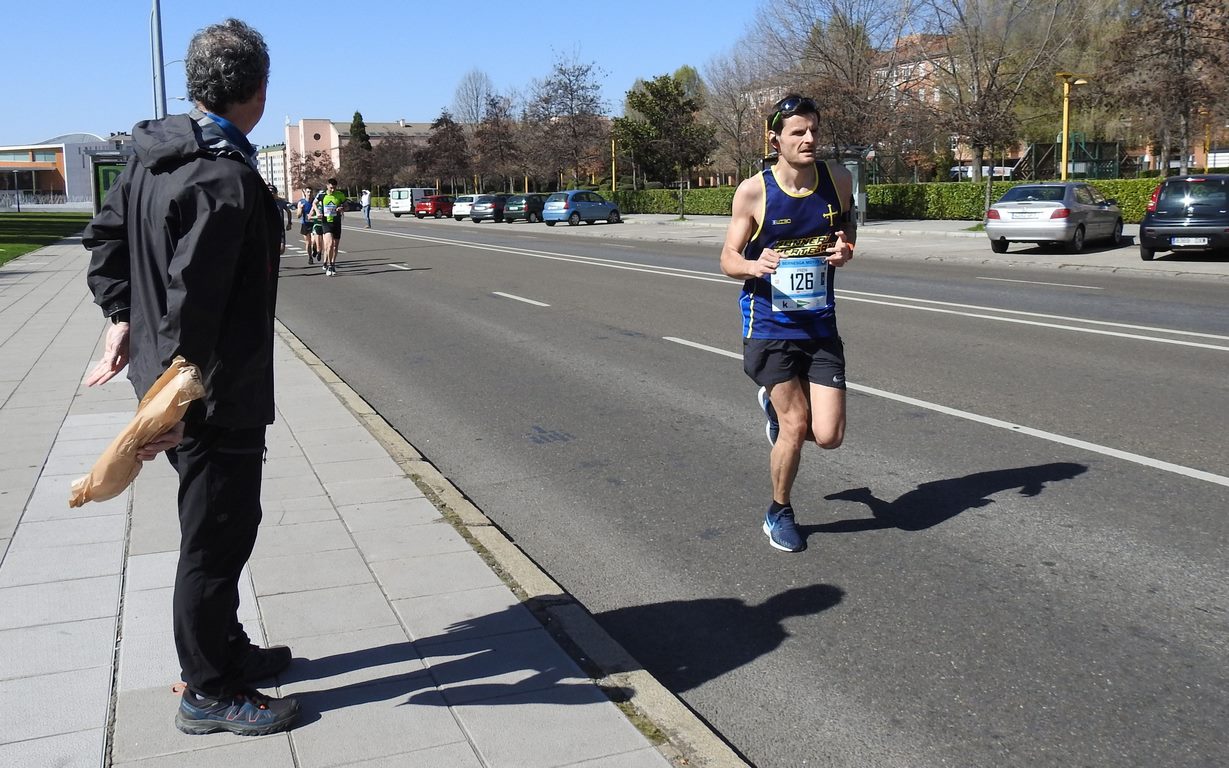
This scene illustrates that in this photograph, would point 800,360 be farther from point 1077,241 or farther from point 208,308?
point 1077,241

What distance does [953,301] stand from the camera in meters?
14.6

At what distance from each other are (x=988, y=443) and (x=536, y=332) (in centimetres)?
648

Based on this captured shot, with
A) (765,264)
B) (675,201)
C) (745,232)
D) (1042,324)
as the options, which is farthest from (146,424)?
(675,201)

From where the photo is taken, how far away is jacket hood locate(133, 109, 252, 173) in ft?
9.61

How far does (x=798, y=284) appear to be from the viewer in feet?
15.8

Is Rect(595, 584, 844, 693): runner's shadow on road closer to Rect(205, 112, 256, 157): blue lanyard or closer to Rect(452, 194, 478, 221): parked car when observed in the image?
Rect(205, 112, 256, 157): blue lanyard

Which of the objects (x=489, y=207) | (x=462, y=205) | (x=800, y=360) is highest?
(x=462, y=205)

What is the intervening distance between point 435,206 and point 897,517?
202ft

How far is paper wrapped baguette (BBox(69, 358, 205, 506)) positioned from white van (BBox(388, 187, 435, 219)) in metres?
65.5

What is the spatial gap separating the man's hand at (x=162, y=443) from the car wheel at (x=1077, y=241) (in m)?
23.3

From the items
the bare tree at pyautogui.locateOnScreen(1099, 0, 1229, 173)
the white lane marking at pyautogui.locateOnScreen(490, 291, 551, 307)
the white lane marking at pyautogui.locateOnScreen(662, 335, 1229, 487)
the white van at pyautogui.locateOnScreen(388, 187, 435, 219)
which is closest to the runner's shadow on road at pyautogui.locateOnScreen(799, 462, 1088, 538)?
the white lane marking at pyautogui.locateOnScreen(662, 335, 1229, 487)

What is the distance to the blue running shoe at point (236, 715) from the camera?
3.23 metres

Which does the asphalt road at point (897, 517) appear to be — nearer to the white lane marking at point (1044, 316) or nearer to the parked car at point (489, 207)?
the white lane marking at point (1044, 316)

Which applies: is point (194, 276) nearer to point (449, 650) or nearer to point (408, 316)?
point (449, 650)
